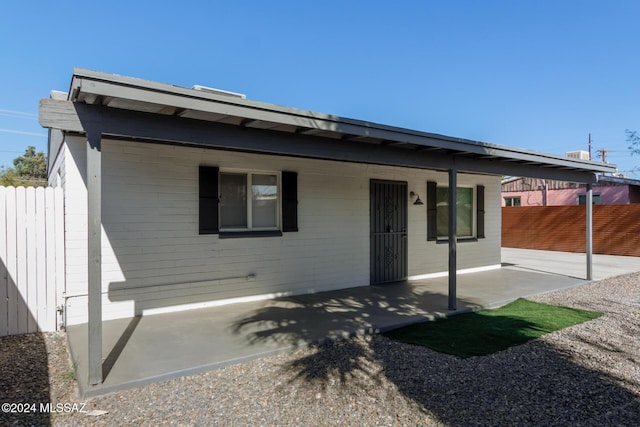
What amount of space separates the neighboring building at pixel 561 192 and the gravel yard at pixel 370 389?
17812 mm

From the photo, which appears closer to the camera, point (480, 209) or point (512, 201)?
point (480, 209)

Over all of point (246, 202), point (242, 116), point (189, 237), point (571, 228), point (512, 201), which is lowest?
point (571, 228)

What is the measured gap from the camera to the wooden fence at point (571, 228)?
13093 millimetres

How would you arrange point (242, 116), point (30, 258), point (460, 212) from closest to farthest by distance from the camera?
point (242, 116) → point (30, 258) → point (460, 212)

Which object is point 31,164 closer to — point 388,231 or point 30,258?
point 30,258

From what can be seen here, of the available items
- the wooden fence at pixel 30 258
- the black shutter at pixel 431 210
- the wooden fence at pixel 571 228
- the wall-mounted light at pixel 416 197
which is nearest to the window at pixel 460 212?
the black shutter at pixel 431 210

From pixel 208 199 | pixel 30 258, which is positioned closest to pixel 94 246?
pixel 30 258

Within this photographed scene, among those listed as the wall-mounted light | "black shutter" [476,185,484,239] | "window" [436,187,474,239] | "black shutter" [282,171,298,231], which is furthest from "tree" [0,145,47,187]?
"black shutter" [476,185,484,239]

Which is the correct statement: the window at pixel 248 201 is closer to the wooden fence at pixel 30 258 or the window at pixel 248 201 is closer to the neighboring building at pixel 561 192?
the wooden fence at pixel 30 258

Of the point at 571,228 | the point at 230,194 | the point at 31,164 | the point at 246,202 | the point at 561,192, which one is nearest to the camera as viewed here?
the point at 230,194

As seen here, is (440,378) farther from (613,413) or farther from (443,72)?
(443,72)

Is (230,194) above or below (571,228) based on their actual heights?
above

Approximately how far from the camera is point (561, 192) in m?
21.8

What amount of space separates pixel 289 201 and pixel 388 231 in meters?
2.49
